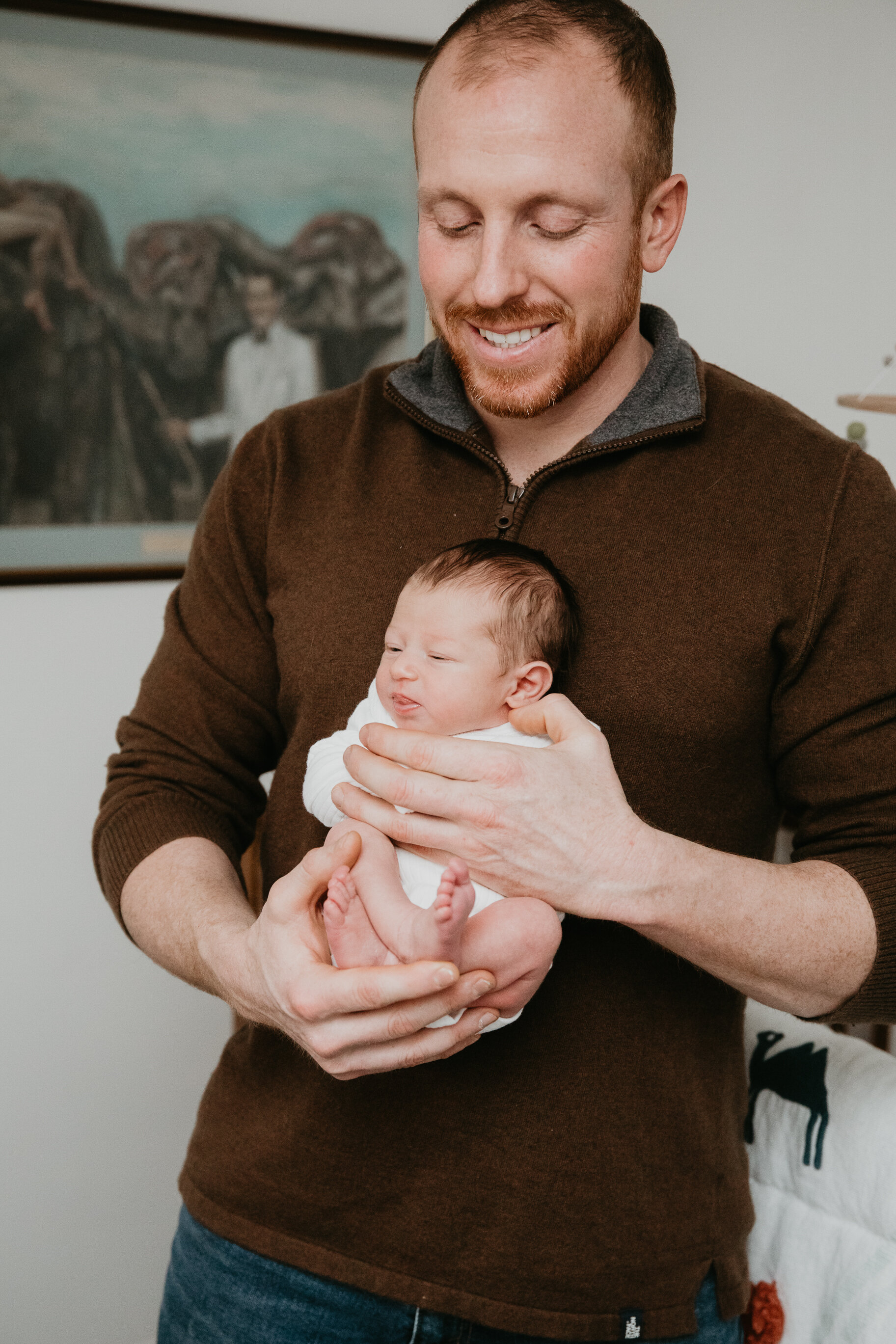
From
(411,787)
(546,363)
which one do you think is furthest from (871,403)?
(411,787)

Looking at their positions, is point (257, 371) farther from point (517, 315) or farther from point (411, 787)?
point (411, 787)

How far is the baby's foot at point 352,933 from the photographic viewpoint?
95 centimetres

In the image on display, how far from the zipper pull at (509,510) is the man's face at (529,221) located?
89 mm

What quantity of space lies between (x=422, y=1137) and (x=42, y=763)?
1.32m

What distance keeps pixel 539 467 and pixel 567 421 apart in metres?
0.06

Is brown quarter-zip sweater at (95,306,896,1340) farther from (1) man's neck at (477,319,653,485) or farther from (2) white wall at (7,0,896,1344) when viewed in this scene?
(2) white wall at (7,0,896,1344)

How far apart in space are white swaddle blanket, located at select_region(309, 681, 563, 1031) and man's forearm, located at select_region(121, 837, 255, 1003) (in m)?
0.13

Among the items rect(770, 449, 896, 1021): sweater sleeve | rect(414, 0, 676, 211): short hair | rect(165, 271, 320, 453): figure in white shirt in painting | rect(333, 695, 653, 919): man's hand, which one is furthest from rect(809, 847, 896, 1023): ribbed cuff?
rect(165, 271, 320, 453): figure in white shirt in painting

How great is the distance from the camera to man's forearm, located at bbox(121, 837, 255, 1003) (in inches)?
44.5

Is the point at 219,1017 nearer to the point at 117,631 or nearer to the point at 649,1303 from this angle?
the point at 117,631

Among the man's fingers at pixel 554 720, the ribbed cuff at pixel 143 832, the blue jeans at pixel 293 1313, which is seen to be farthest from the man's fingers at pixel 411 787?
the blue jeans at pixel 293 1313

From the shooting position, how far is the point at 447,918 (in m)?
0.90

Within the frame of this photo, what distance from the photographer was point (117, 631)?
7.29 feet

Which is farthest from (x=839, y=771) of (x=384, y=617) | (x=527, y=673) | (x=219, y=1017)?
(x=219, y=1017)
